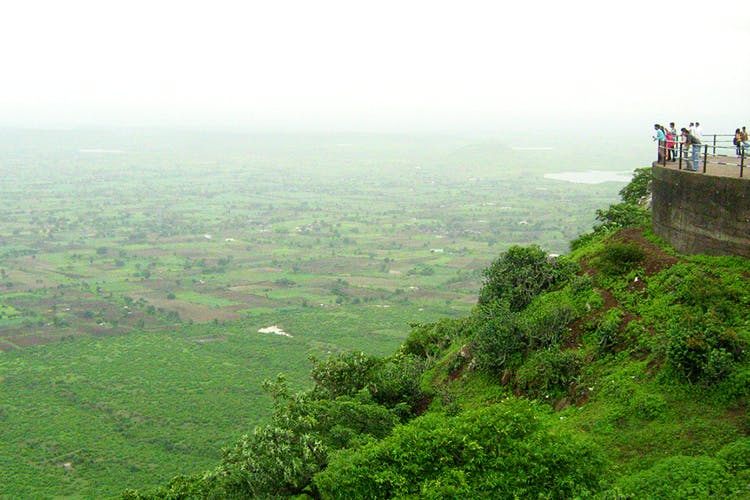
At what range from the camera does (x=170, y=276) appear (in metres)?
104

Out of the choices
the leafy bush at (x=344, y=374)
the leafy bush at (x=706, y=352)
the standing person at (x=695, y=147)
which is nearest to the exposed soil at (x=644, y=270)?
the standing person at (x=695, y=147)

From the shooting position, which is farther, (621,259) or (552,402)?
(621,259)

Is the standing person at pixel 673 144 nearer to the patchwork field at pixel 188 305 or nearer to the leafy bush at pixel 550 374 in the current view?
the leafy bush at pixel 550 374

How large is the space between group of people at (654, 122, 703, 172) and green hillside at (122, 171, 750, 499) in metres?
Result: 2.34

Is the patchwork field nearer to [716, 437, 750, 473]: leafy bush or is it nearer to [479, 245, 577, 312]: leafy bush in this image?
[479, 245, 577, 312]: leafy bush

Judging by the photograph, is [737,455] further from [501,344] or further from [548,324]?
[501,344]

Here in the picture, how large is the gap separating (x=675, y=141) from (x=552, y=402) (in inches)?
403

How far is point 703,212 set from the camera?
18.6 meters

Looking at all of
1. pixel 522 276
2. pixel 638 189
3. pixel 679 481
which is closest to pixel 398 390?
pixel 522 276

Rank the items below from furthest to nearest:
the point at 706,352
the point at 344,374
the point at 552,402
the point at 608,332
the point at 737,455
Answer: the point at 344,374, the point at 608,332, the point at 552,402, the point at 706,352, the point at 737,455

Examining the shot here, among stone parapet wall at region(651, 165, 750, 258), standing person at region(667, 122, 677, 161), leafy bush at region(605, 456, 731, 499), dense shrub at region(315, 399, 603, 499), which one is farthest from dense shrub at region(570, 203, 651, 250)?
dense shrub at region(315, 399, 603, 499)

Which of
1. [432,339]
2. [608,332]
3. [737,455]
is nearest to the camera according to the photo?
[737,455]

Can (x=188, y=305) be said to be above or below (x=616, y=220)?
below

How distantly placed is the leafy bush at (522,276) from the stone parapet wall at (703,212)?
3.23m
